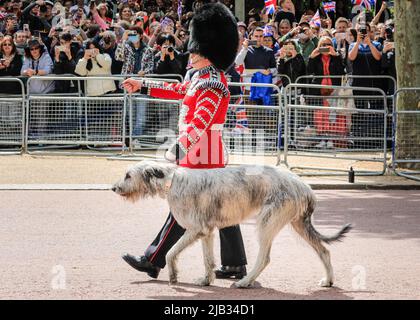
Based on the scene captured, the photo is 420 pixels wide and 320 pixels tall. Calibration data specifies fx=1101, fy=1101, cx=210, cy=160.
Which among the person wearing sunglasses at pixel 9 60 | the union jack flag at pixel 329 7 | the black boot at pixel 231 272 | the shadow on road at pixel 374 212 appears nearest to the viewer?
the black boot at pixel 231 272

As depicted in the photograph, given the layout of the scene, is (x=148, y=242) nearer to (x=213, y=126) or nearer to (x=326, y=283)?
(x=213, y=126)

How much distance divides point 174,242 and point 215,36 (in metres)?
1.62

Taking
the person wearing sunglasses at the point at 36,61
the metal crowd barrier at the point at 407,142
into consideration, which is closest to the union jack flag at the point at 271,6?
the person wearing sunglasses at the point at 36,61

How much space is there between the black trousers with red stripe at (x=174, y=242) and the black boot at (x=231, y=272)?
3 centimetres

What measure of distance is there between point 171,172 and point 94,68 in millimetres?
10796

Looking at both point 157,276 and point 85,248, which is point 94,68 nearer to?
point 85,248

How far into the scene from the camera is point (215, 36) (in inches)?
334

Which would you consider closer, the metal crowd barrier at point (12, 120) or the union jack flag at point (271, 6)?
the metal crowd barrier at point (12, 120)

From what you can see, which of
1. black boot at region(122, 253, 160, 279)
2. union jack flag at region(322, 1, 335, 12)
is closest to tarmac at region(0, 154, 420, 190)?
black boot at region(122, 253, 160, 279)

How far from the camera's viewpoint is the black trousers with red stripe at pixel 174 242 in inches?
334

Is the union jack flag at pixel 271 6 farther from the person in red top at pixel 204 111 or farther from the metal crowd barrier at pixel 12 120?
the person in red top at pixel 204 111

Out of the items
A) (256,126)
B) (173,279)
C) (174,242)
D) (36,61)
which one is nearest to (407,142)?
(256,126)

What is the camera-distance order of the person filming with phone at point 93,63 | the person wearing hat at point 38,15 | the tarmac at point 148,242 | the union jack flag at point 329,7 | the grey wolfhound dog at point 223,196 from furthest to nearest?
the union jack flag at point 329,7 < the person wearing hat at point 38,15 < the person filming with phone at point 93,63 < the tarmac at point 148,242 < the grey wolfhound dog at point 223,196

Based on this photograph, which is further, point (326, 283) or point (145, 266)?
point (145, 266)
